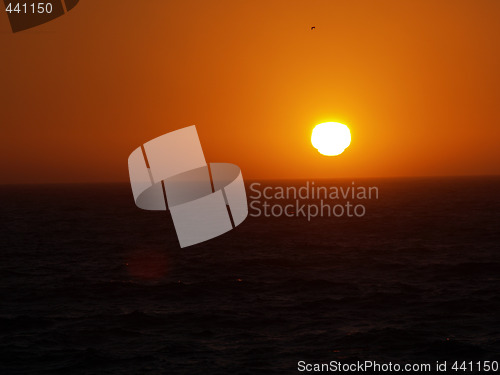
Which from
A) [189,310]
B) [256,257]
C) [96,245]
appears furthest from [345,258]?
[96,245]

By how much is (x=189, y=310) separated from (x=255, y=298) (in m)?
5.06

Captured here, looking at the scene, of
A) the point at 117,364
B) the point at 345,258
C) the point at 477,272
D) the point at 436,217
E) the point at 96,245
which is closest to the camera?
the point at 117,364

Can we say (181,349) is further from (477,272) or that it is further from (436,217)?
(436,217)

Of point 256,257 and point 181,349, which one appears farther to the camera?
point 256,257

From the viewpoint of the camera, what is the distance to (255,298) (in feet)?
133

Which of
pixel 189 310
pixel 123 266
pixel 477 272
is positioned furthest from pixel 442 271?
pixel 123 266

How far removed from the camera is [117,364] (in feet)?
90.8

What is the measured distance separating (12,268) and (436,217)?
7436 cm

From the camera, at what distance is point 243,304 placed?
38.8m

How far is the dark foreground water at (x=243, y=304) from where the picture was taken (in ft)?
94.3

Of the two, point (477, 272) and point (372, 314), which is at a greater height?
point (372, 314)

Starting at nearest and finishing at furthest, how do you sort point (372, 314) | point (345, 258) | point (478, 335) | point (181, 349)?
point (181, 349), point (478, 335), point (372, 314), point (345, 258)

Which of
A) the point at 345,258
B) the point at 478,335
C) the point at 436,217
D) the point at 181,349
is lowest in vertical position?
the point at 436,217

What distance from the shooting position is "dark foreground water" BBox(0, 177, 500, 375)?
2873 centimetres
